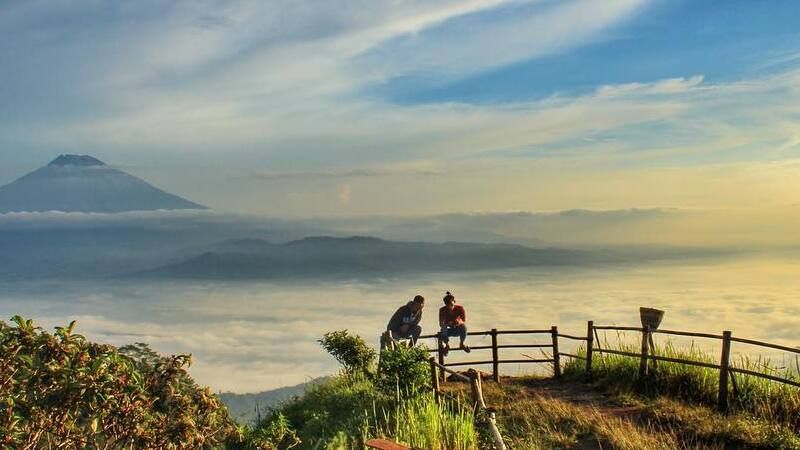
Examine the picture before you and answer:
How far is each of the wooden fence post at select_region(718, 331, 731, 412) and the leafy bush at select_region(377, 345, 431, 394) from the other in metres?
5.68

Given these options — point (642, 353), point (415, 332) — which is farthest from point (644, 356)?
point (415, 332)

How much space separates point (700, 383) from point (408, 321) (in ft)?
24.5

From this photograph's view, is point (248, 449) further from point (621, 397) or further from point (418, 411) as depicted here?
point (621, 397)

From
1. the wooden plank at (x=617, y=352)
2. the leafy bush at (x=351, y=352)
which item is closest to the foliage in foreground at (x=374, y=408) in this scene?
the leafy bush at (x=351, y=352)

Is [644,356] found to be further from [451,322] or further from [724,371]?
[451,322]

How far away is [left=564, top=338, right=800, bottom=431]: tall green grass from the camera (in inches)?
586

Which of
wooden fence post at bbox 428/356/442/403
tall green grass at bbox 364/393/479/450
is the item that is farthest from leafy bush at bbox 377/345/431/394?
tall green grass at bbox 364/393/479/450

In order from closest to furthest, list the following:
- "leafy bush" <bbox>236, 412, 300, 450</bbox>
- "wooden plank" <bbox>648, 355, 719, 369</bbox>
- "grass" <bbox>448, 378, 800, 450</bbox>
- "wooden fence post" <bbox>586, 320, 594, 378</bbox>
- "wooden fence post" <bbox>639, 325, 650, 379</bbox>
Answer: "leafy bush" <bbox>236, 412, 300, 450</bbox> → "grass" <bbox>448, 378, 800, 450</bbox> → "wooden plank" <bbox>648, 355, 719, 369</bbox> → "wooden fence post" <bbox>639, 325, 650, 379</bbox> → "wooden fence post" <bbox>586, 320, 594, 378</bbox>

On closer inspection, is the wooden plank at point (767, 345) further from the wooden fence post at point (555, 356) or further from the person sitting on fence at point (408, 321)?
the person sitting on fence at point (408, 321)

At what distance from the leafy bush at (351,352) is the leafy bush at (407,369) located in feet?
17.8

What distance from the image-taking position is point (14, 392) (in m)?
7.52

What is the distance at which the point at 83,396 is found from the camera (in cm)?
733

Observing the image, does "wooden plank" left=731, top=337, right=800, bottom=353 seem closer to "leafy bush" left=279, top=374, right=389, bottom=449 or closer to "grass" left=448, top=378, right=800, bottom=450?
"grass" left=448, top=378, right=800, bottom=450

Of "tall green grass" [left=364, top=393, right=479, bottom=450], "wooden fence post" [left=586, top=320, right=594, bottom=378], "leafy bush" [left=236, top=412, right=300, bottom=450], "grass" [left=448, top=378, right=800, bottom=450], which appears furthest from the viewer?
"wooden fence post" [left=586, top=320, right=594, bottom=378]
